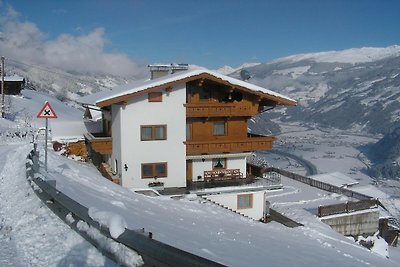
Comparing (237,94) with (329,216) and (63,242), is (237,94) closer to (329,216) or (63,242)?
(329,216)

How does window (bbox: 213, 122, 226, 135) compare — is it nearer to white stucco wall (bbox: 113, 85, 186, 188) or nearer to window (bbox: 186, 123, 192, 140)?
window (bbox: 186, 123, 192, 140)

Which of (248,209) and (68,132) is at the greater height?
(68,132)

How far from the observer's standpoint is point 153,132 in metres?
24.8

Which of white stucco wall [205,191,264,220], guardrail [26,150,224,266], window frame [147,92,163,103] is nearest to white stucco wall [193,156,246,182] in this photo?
Answer: white stucco wall [205,191,264,220]

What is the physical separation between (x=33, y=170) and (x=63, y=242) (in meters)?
7.14

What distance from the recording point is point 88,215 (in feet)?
24.2

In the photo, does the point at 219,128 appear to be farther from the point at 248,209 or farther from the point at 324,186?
the point at 324,186

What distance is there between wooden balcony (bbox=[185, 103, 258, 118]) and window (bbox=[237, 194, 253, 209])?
518 cm

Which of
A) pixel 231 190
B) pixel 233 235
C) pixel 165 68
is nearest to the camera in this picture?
pixel 233 235

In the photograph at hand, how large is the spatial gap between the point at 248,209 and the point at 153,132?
7499mm

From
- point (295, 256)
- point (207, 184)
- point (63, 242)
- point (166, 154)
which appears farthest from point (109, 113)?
point (63, 242)

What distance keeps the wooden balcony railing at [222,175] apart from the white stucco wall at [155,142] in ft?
6.21

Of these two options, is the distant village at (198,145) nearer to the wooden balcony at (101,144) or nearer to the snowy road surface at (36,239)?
the wooden balcony at (101,144)

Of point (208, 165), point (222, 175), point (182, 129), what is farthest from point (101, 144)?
point (222, 175)
